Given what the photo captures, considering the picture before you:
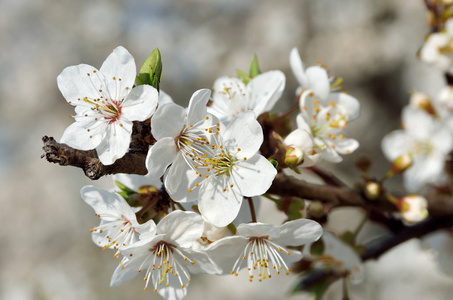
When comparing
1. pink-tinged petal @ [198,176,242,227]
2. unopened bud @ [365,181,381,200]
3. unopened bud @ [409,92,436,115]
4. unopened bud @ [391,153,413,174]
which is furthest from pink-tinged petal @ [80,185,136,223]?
unopened bud @ [409,92,436,115]

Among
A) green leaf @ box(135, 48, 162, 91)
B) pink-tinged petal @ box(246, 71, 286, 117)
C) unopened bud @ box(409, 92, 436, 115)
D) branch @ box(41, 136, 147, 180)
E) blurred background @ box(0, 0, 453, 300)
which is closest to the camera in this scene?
branch @ box(41, 136, 147, 180)

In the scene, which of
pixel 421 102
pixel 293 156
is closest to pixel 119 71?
pixel 293 156

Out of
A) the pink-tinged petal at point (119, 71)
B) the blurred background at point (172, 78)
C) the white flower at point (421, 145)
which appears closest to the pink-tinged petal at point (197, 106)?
the pink-tinged petal at point (119, 71)

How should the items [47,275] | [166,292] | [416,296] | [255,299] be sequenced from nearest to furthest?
[166,292] → [416,296] → [255,299] → [47,275]

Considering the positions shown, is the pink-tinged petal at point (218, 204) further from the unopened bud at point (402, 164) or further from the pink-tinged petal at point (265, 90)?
the unopened bud at point (402, 164)

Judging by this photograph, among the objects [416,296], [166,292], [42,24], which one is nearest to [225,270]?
[166,292]

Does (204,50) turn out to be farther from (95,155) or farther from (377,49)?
(95,155)

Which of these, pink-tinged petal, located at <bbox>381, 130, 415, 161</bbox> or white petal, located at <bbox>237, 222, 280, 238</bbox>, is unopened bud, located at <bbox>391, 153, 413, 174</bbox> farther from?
pink-tinged petal, located at <bbox>381, 130, 415, 161</bbox>
